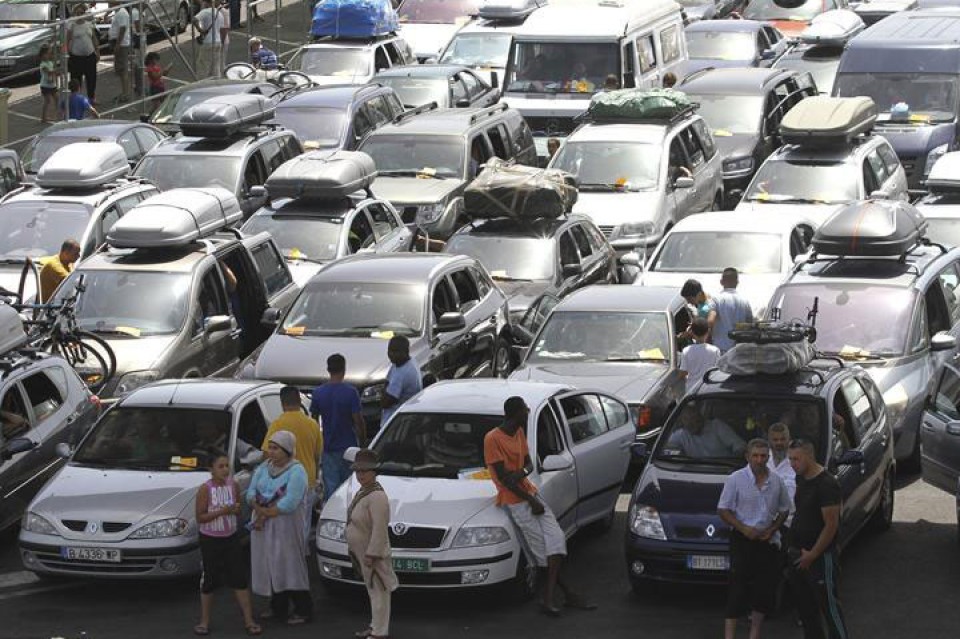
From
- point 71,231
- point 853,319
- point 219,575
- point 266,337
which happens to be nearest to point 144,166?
point 71,231

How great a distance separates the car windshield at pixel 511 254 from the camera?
23.4 m

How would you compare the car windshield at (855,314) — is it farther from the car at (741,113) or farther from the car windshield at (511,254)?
the car at (741,113)

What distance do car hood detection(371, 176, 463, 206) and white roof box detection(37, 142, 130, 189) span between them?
141 inches

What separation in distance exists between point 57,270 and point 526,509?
354 inches

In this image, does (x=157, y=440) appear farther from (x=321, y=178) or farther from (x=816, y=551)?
(x=321, y=178)

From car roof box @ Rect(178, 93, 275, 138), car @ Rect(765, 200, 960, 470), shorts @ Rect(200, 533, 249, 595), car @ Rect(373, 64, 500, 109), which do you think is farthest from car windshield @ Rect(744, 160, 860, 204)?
shorts @ Rect(200, 533, 249, 595)

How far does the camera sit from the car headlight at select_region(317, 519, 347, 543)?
15461 mm

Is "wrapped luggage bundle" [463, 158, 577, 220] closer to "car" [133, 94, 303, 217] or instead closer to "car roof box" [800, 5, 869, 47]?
"car" [133, 94, 303, 217]

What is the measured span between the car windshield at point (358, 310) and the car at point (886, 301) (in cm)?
348

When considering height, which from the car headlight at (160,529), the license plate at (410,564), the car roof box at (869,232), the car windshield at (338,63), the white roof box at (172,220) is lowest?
the car windshield at (338,63)

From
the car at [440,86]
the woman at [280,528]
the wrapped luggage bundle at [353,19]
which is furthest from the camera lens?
the wrapped luggage bundle at [353,19]

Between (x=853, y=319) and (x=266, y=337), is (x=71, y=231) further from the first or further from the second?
(x=853, y=319)

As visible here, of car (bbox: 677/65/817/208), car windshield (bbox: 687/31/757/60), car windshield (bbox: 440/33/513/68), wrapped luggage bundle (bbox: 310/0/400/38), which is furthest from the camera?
car windshield (bbox: 687/31/757/60)

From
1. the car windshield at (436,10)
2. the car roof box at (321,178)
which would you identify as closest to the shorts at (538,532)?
the car roof box at (321,178)
